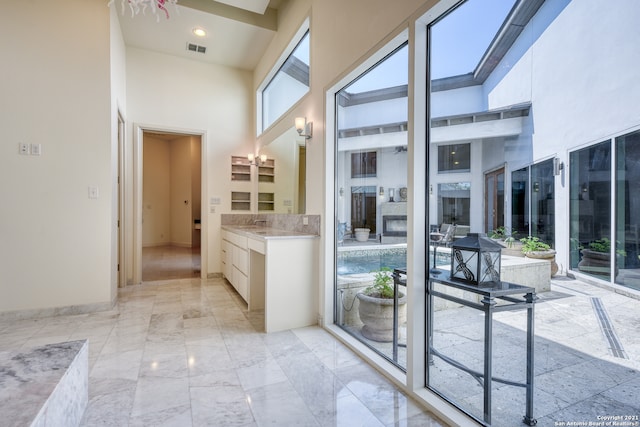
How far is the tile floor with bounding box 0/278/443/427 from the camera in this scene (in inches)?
63.5

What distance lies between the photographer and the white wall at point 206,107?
450cm

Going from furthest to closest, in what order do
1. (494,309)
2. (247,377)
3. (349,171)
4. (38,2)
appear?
(38,2) → (349,171) → (247,377) → (494,309)

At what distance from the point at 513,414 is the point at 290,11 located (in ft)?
14.0

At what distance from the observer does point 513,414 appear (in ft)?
4.92

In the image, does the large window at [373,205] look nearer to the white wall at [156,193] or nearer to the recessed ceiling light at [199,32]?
the recessed ceiling light at [199,32]

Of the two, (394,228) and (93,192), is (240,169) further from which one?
(394,228)

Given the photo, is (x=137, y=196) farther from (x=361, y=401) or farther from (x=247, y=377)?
(x=361, y=401)

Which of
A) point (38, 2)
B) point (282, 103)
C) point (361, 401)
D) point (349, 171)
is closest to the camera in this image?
point (361, 401)

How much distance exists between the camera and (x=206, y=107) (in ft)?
16.1

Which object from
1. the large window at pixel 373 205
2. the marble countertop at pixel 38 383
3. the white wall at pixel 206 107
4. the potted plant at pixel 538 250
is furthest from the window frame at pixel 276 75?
the marble countertop at pixel 38 383

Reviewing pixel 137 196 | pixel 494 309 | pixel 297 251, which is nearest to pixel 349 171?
pixel 297 251

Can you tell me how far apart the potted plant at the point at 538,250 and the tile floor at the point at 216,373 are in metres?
0.95

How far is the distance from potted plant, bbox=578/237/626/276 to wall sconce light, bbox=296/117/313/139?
244cm

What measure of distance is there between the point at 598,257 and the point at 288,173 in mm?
3291
